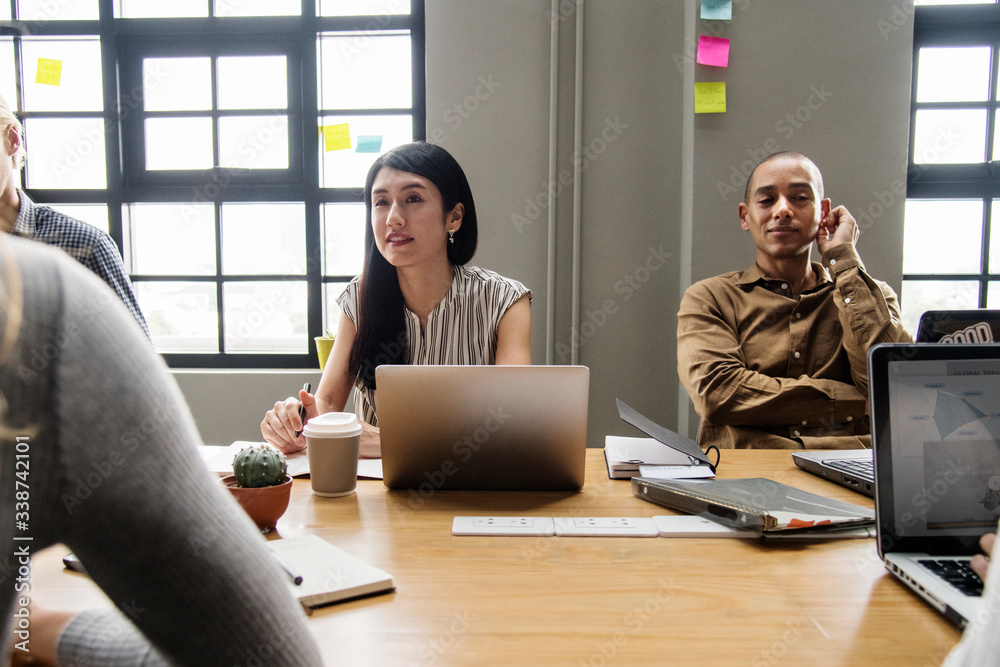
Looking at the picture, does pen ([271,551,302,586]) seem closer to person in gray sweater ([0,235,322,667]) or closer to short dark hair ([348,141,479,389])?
person in gray sweater ([0,235,322,667])

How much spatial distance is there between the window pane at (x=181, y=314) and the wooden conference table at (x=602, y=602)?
216 cm

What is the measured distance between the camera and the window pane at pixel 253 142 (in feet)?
8.82

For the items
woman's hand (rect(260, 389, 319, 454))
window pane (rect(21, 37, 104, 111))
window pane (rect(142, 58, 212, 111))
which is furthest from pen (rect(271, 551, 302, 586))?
window pane (rect(21, 37, 104, 111))

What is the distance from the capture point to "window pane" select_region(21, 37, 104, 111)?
2701mm

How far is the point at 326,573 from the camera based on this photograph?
0.70m

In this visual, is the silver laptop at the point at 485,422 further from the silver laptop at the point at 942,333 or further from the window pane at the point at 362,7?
the window pane at the point at 362,7

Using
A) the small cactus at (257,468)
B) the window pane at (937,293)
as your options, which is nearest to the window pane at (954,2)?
the window pane at (937,293)

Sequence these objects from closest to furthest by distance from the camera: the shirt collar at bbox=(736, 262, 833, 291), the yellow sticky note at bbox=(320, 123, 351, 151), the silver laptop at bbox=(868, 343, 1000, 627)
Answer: the silver laptop at bbox=(868, 343, 1000, 627), the shirt collar at bbox=(736, 262, 833, 291), the yellow sticky note at bbox=(320, 123, 351, 151)

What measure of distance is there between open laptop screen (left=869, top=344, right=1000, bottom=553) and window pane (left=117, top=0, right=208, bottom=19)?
9.78 feet

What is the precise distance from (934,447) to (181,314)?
9.49ft

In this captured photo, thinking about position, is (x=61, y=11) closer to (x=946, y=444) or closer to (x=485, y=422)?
(x=485, y=422)

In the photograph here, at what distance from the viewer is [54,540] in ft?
1.07

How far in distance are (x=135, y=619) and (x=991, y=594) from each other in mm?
484

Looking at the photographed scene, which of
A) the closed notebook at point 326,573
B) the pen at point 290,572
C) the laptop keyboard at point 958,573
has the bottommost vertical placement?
the closed notebook at point 326,573
